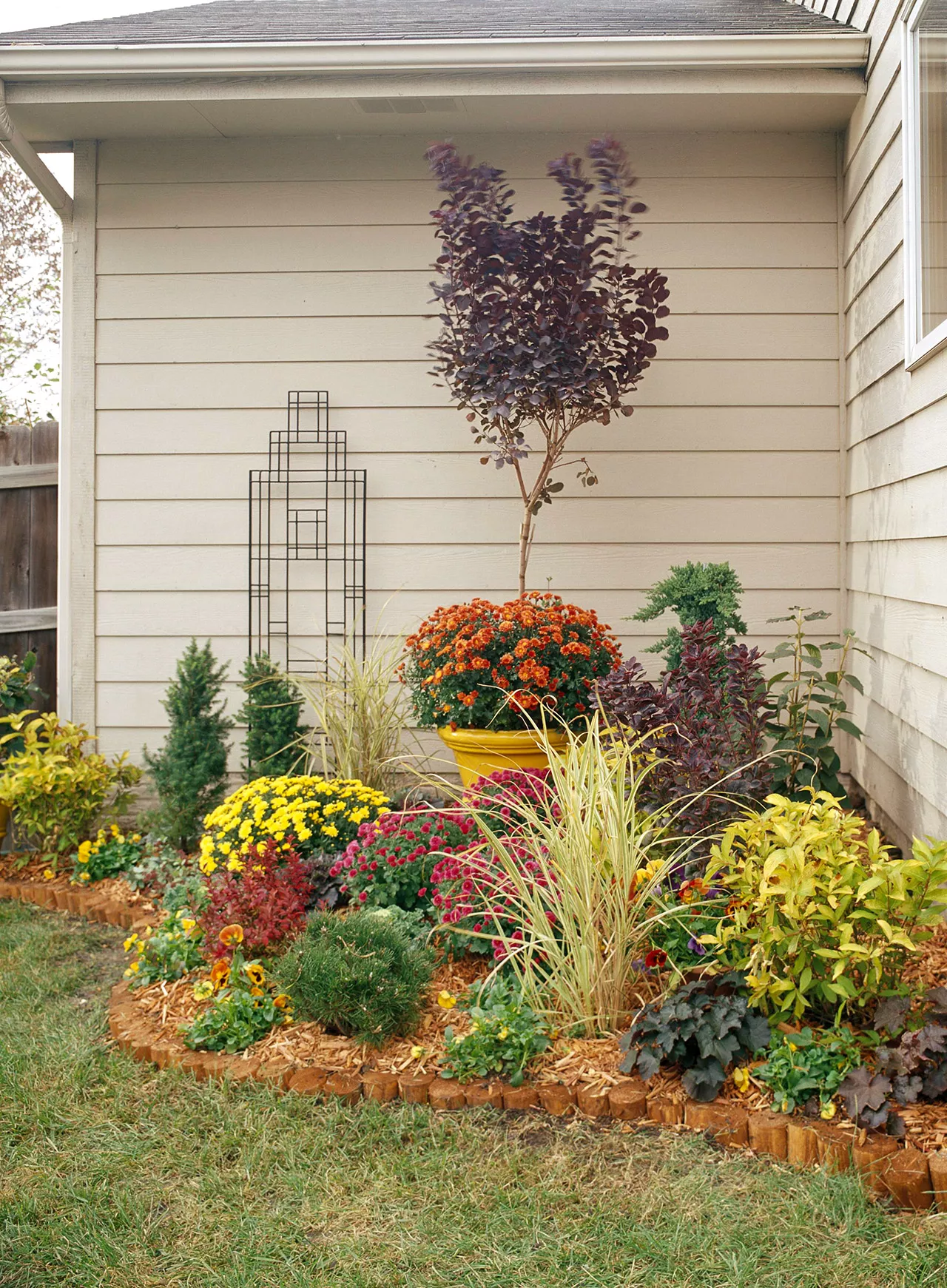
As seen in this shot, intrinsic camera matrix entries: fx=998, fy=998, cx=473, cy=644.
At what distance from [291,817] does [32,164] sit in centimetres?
319

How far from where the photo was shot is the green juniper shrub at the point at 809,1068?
206 centimetres

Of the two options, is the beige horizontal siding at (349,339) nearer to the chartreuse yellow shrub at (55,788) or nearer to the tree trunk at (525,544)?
the tree trunk at (525,544)

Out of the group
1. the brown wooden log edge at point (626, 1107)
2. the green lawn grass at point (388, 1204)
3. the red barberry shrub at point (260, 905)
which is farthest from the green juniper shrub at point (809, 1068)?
the red barberry shrub at point (260, 905)

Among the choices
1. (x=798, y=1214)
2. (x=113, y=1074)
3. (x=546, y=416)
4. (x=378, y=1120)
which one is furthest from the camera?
(x=546, y=416)

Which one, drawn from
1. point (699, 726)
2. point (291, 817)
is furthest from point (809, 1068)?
point (291, 817)

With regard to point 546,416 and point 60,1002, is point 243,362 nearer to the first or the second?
point 546,416

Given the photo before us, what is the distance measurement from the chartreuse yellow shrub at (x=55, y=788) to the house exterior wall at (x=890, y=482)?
3024mm

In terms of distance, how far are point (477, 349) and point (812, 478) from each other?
1.65 m

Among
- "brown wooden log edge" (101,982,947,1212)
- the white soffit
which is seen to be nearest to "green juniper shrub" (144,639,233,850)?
"brown wooden log edge" (101,982,947,1212)

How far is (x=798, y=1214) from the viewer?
70.7 inches

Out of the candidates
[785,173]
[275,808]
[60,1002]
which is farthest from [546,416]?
[60,1002]

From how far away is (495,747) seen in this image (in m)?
3.74

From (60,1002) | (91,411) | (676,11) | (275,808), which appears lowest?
(60,1002)

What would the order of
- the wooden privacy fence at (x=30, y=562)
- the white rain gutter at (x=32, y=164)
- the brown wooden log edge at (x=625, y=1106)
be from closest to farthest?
the brown wooden log edge at (x=625, y=1106) < the white rain gutter at (x=32, y=164) < the wooden privacy fence at (x=30, y=562)
